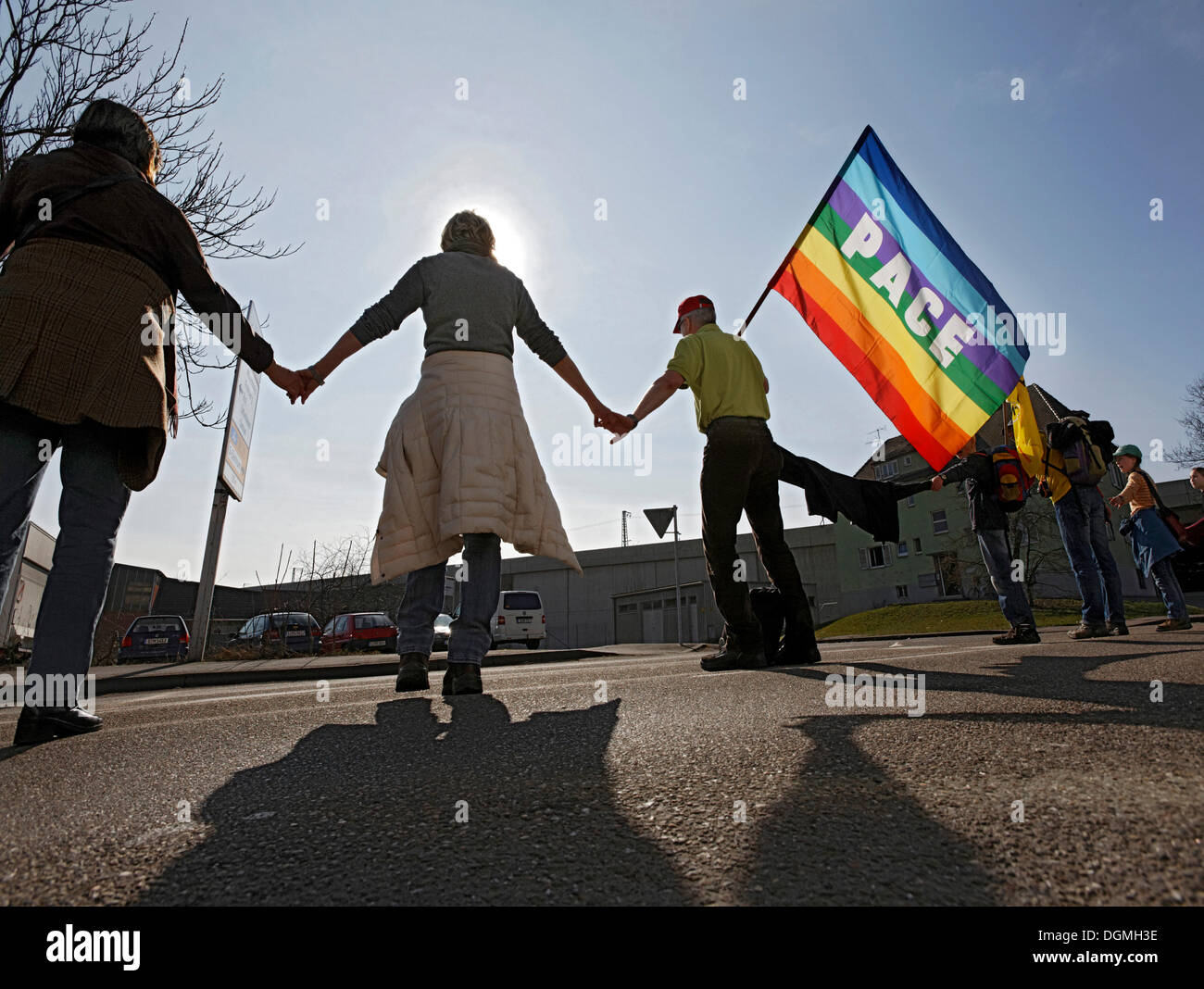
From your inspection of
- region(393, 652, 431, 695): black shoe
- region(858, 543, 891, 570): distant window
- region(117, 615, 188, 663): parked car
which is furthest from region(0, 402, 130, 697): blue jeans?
region(858, 543, 891, 570): distant window

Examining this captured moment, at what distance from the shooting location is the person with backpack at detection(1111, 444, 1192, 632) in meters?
6.62

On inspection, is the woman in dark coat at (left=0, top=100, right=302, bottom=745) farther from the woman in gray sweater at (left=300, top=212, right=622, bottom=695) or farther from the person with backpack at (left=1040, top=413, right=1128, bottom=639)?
the person with backpack at (left=1040, top=413, right=1128, bottom=639)

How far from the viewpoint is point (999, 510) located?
6078mm

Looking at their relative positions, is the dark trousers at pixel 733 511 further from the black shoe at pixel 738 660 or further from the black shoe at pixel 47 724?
the black shoe at pixel 47 724

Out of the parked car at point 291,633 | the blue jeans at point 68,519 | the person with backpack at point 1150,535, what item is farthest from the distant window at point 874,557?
the blue jeans at point 68,519

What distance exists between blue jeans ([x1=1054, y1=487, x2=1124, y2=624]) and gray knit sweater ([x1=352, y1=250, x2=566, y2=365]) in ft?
17.7

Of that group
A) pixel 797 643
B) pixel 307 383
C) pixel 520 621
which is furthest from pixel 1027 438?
pixel 520 621

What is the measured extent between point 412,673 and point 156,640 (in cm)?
1762

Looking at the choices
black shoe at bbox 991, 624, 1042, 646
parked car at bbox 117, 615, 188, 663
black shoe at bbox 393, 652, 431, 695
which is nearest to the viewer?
black shoe at bbox 393, 652, 431, 695

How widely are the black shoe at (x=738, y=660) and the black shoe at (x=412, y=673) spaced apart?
161 cm

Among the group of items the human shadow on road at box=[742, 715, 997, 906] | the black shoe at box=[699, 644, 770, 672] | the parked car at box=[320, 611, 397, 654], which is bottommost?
the parked car at box=[320, 611, 397, 654]

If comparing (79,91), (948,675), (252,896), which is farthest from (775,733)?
(79,91)

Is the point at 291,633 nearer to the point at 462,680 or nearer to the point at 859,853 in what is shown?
the point at 462,680

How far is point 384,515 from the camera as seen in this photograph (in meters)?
3.11
